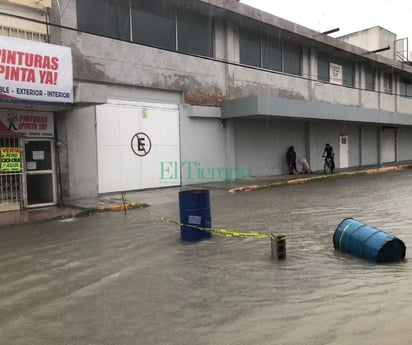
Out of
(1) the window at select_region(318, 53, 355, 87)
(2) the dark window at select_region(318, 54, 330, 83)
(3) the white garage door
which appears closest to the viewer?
(3) the white garage door

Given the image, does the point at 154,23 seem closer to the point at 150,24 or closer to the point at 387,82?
the point at 150,24

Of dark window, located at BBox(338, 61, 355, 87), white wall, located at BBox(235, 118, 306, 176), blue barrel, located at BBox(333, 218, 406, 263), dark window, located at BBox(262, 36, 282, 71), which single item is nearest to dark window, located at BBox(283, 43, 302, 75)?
dark window, located at BBox(262, 36, 282, 71)

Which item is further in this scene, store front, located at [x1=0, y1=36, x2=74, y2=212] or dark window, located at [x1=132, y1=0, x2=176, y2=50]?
dark window, located at [x1=132, y1=0, x2=176, y2=50]

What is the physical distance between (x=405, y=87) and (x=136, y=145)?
28939mm

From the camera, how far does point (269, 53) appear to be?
70.4ft

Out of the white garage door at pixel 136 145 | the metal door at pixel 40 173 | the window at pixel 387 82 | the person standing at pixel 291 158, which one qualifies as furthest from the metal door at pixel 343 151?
the metal door at pixel 40 173

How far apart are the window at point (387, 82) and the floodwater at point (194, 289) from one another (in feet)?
87.4

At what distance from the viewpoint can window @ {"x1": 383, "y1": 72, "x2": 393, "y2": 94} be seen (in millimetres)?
32281

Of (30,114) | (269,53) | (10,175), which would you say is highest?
(269,53)

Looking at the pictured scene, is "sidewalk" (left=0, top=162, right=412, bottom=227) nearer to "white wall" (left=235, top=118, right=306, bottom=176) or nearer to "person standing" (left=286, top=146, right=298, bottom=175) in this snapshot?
"white wall" (left=235, top=118, right=306, bottom=176)

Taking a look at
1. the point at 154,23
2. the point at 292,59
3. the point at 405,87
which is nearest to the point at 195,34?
the point at 154,23

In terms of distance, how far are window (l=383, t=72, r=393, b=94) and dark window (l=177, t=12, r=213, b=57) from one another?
1966 centimetres

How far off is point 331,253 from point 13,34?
1001cm

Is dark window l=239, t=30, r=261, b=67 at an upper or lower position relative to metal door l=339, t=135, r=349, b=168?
upper
